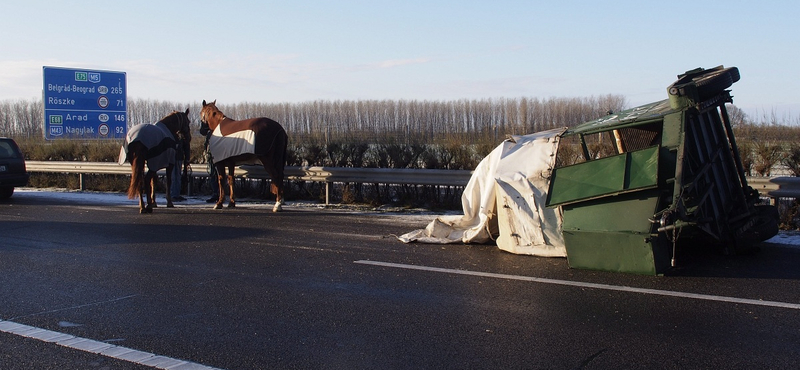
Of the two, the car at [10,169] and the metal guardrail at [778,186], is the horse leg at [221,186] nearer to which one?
the car at [10,169]

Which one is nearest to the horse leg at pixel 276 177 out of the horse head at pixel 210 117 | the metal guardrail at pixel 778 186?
the horse head at pixel 210 117

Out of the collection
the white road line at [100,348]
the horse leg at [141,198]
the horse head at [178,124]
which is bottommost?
the white road line at [100,348]

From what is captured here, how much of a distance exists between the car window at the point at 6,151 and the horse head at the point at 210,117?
481 cm

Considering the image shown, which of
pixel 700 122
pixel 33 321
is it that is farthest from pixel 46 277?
pixel 700 122

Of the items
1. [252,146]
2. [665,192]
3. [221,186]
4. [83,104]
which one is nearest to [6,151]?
[83,104]

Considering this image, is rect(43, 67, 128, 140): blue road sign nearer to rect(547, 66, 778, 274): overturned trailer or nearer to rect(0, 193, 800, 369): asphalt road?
rect(0, 193, 800, 369): asphalt road

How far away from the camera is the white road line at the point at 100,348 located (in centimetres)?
457

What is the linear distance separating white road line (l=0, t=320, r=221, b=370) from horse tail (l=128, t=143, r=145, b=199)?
741 centimetres

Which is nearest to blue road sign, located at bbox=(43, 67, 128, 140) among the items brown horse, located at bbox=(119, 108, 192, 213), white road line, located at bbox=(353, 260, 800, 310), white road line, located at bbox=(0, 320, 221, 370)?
brown horse, located at bbox=(119, 108, 192, 213)

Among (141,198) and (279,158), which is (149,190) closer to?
(141,198)

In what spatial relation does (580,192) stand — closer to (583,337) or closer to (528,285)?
(528,285)

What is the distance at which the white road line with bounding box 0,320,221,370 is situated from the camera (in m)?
4.57

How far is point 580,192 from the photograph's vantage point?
7.40 metres

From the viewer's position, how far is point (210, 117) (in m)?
14.8
